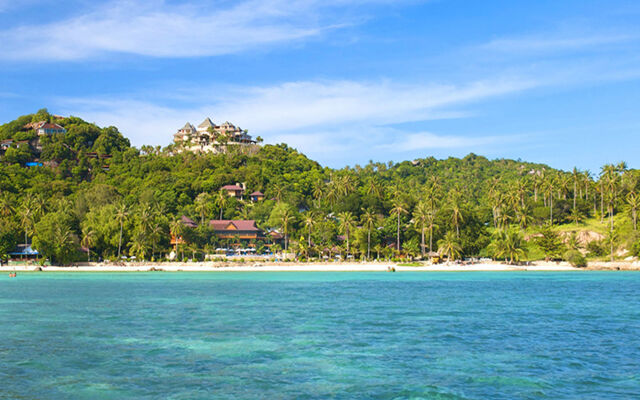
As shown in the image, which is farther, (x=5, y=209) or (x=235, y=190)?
(x=235, y=190)

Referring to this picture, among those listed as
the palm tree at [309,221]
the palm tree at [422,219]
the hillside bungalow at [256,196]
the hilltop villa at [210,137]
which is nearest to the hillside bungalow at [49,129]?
the hilltop villa at [210,137]

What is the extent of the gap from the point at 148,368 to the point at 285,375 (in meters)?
5.19

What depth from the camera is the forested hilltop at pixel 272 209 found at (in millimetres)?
94375

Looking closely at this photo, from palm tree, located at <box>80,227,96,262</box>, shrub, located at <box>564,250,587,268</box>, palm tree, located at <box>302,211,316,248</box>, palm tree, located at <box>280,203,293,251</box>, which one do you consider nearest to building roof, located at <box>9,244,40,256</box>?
palm tree, located at <box>80,227,96,262</box>

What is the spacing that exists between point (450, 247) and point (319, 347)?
72490mm

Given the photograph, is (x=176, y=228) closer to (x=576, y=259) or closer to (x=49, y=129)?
(x=576, y=259)

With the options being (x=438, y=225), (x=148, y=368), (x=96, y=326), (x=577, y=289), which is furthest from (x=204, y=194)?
(x=148, y=368)

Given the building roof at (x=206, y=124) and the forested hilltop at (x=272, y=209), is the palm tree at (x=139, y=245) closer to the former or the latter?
the forested hilltop at (x=272, y=209)

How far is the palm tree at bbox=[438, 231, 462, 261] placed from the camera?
9469 centimetres

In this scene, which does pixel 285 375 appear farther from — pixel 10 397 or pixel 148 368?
pixel 10 397

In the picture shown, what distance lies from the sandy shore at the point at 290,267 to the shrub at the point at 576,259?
0.87 metres

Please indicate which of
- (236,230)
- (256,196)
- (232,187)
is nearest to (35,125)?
(232,187)

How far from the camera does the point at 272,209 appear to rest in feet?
416

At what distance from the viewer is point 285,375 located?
20.3 meters
